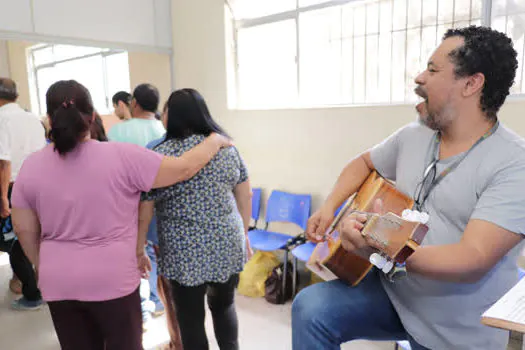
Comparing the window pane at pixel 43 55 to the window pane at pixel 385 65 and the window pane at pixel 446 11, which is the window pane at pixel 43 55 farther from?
the window pane at pixel 446 11

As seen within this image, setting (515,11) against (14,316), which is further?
(14,316)

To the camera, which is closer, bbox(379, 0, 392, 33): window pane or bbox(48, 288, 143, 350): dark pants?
bbox(48, 288, 143, 350): dark pants

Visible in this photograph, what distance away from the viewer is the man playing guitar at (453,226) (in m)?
1.08

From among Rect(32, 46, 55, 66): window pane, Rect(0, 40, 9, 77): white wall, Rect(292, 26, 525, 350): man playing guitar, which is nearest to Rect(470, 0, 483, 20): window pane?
Rect(292, 26, 525, 350): man playing guitar

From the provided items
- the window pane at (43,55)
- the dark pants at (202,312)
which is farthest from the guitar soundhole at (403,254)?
the window pane at (43,55)

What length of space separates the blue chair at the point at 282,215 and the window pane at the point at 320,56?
85 cm

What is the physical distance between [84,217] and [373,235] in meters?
1.00

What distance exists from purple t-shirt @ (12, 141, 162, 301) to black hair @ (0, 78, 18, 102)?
1.73m

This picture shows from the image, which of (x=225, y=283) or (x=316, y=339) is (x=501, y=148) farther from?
(x=225, y=283)

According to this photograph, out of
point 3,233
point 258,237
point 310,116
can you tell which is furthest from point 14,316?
point 310,116

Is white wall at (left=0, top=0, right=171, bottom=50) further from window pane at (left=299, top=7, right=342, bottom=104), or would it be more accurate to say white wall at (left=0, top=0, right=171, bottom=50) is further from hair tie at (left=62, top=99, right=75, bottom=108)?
hair tie at (left=62, top=99, right=75, bottom=108)

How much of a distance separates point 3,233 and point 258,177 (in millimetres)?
2073

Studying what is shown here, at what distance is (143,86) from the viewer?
2.66 m

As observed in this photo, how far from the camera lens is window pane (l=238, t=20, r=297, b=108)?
369cm
